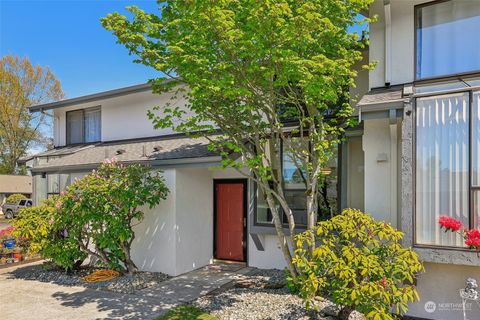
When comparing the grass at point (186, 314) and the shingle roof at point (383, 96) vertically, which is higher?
the shingle roof at point (383, 96)

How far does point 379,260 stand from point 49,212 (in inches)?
368

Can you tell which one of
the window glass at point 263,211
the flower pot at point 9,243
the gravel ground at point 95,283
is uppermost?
the window glass at point 263,211

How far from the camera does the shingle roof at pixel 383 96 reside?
634 centimetres

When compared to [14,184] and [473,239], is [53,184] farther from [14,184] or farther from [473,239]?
[14,184]

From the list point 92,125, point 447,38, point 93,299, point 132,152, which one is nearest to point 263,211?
point 93,299

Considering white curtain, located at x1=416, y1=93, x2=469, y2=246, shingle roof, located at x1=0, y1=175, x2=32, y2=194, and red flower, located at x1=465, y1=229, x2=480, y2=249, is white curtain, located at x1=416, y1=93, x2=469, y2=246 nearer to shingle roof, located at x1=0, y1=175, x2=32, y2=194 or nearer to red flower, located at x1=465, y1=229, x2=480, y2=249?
red flower, located at x1=465, y1=229, x2=480, y2=249

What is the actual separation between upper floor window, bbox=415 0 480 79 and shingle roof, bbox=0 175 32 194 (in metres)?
46.3

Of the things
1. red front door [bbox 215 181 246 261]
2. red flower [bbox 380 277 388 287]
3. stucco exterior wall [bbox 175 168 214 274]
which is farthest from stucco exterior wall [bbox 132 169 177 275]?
red flower [bbox 380 277 388 287]

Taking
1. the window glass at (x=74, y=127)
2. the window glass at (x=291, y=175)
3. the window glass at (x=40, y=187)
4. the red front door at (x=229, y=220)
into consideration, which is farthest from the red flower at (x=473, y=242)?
the window glass at (x=74, y=127)

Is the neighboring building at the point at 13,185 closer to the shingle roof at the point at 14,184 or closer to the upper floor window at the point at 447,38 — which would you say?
the shingle roof at the point at 14,184

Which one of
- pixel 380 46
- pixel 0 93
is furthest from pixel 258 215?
pixel 0 93

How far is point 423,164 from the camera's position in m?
6.11

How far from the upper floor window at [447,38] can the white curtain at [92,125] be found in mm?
12840

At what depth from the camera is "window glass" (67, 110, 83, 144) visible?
1542 cm
